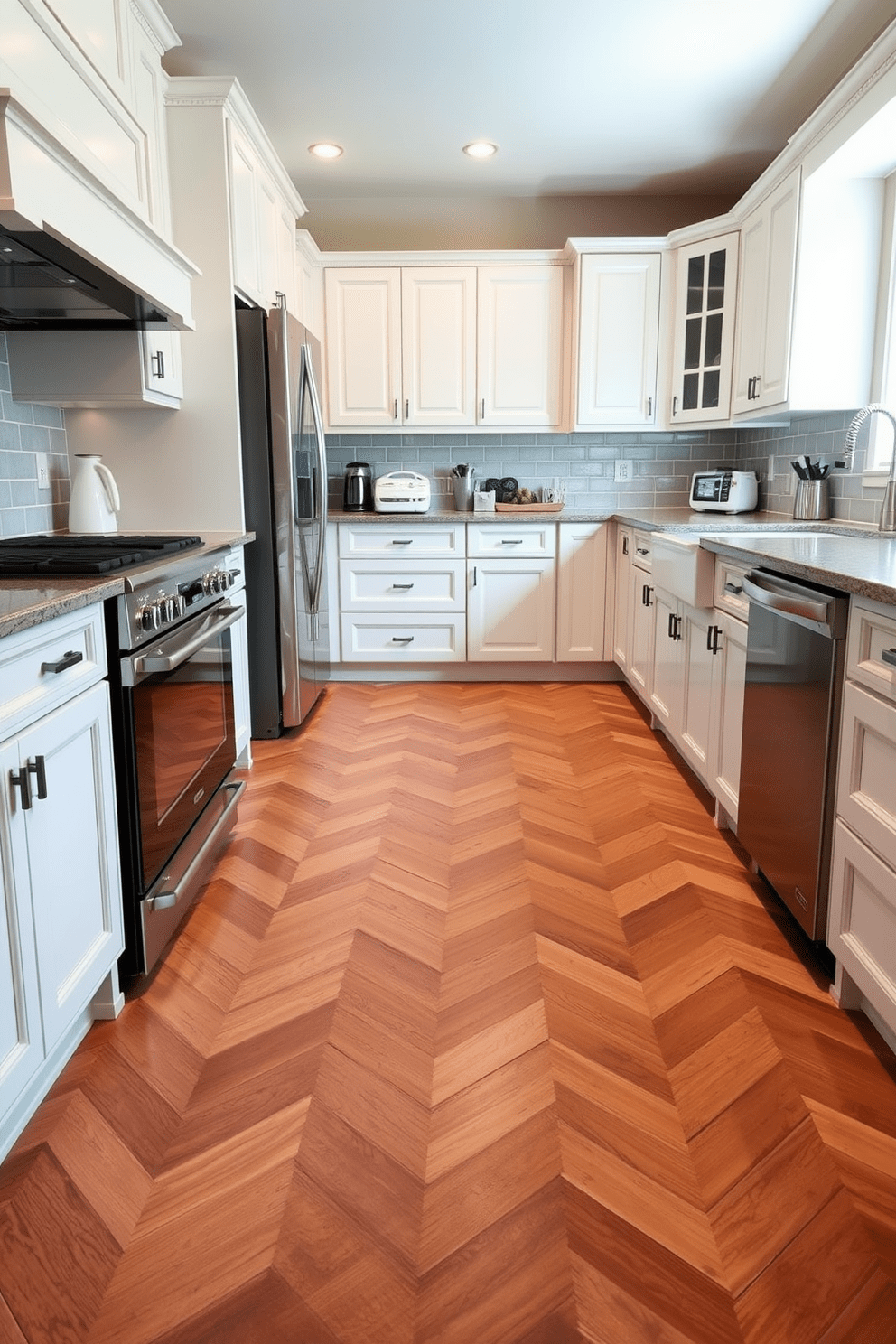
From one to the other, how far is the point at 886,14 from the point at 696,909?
9.16 feet

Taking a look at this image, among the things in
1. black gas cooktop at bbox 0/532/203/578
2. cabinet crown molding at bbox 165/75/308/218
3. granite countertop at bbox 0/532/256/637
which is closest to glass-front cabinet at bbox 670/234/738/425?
cabinet crown molding at bbox 165/75/308/218

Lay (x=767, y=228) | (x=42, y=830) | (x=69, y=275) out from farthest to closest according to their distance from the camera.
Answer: (x=767, y=228)
(x=69, y=275)
(x=42, y=830)

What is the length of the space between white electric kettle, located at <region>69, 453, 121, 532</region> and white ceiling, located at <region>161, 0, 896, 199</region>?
148cm

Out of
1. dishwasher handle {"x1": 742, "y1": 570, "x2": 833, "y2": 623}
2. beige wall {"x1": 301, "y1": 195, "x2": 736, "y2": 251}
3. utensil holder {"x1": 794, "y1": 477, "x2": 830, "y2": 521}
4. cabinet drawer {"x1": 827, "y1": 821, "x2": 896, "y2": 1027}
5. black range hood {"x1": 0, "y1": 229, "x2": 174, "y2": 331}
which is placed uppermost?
beige wall {"x1": 301, "y1": 195, "x2": 736, "y2": 251}

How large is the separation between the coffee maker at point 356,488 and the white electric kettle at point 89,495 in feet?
6.80

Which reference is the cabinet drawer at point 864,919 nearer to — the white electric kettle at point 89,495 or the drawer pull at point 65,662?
the drawer pull at point 65,662

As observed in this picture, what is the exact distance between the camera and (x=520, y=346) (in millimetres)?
4738

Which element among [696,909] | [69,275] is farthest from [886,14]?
[696,909]

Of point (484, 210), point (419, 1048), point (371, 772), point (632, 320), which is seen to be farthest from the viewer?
point (484, 210)

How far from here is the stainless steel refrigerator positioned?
3.40 m

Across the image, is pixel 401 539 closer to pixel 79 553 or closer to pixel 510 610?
pixel 510 610

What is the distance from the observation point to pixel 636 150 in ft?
13.7

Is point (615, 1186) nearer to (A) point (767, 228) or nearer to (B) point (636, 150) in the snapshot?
(A) point (767, 228)

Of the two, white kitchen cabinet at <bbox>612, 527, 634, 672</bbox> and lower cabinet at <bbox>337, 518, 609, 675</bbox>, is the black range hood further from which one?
white kitchen cabinet at <bbox>612, 527, 634, 672</bbox>
